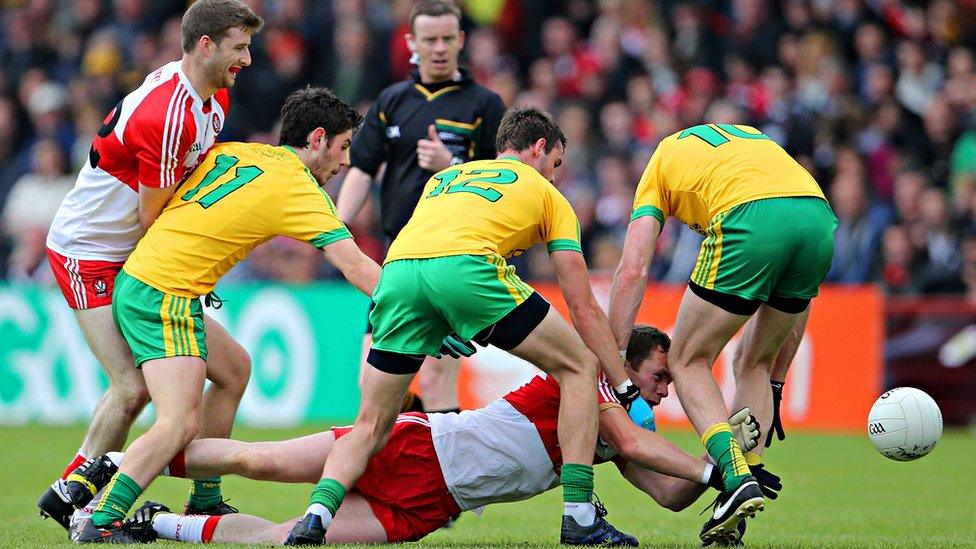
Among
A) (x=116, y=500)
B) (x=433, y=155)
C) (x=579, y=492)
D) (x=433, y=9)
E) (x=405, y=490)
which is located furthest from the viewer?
(x=433, y=9)

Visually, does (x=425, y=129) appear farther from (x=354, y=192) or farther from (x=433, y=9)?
(x=433, y=9)

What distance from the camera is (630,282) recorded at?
6797mm

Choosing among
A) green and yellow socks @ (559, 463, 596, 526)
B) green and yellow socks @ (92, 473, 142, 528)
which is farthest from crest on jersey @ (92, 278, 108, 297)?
green and yellow socks @ (559, 463, 596, 526)

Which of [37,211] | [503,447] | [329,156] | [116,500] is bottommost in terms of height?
[37,211]

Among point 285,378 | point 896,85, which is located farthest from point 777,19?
point 285,378

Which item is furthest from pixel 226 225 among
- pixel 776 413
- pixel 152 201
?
pixel 776 413

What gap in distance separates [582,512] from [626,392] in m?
0.65

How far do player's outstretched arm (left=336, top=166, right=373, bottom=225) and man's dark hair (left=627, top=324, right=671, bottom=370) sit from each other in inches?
105

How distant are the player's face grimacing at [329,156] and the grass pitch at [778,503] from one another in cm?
200

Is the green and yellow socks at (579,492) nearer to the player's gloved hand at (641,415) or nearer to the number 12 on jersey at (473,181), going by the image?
the player's gloved hand at (641,415)

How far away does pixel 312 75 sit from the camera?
18297mm

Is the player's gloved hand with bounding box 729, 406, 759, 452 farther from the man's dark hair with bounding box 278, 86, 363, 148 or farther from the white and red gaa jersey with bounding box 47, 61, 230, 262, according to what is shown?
the white and red gaa jersey with bounding box 47, 61, 230, 262

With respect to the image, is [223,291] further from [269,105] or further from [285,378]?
[269,105]

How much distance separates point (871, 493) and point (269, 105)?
1069 cm
